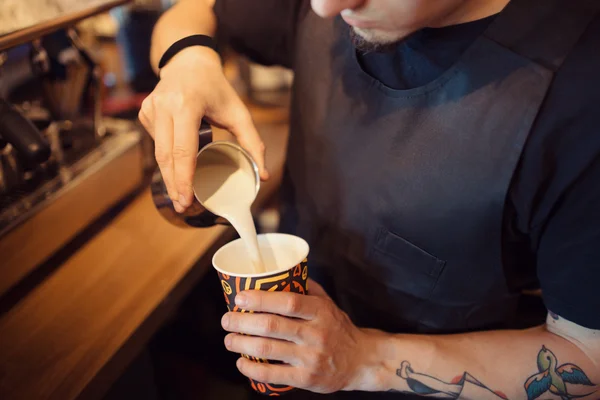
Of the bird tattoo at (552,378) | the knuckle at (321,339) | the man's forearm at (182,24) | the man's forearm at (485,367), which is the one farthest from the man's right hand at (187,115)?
the bird tattoo at (552,378)

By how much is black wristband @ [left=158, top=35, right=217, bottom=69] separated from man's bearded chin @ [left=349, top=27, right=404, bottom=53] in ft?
0.93

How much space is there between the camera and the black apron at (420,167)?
726 mm

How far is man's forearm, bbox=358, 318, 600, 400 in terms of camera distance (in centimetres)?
75

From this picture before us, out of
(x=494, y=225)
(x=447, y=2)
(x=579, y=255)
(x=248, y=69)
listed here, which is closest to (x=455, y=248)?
(x=494, y=225)

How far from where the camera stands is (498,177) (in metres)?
0.74

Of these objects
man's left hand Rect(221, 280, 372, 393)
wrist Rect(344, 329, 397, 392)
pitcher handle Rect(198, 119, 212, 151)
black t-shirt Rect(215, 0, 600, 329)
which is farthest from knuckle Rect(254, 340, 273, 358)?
black t-shirt Rect(215, 0, 600, 329)

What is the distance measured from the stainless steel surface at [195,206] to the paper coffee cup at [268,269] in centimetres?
6

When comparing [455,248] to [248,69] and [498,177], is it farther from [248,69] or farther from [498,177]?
[248,69]

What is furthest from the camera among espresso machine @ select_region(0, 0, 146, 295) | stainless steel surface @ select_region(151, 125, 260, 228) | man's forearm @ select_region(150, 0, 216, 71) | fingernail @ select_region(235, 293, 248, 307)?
man's forearm @ select_region(150, 0, 216, 71)

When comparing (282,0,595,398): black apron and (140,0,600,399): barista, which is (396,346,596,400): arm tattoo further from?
(282,0,595,398): black apron

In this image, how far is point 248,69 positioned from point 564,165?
1.33m

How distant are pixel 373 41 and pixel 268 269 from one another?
0.37 m

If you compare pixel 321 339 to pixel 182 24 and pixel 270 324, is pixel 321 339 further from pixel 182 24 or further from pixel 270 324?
pixel 182 24

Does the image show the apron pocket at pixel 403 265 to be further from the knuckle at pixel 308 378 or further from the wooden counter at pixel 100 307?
the wooden counter at pixel 100 307
